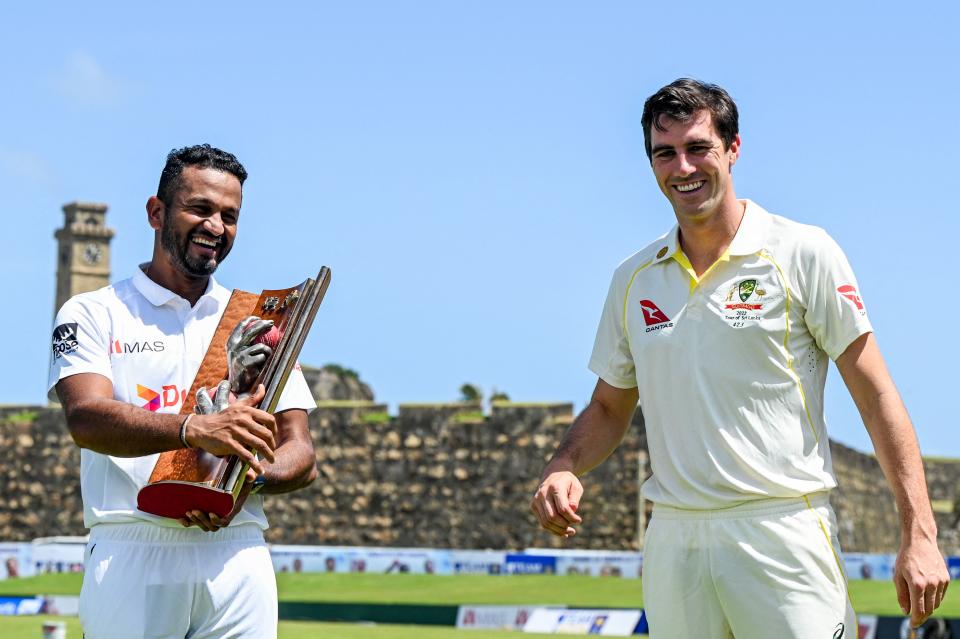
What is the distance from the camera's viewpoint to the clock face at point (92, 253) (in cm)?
4141

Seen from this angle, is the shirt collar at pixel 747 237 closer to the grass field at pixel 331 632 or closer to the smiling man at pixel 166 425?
the smiling man at pixel 166 425

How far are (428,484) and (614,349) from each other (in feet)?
73.4

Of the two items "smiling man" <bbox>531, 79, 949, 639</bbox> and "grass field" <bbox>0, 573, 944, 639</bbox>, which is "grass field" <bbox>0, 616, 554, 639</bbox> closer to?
"grass field" <bbox>0, 573, 944, 639</bbox>

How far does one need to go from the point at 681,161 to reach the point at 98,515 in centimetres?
182

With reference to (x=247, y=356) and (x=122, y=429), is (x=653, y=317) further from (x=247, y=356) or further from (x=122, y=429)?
(x=122, y=429)

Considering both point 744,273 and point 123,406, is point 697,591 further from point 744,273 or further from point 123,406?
point 123,406

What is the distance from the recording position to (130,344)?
4438mm

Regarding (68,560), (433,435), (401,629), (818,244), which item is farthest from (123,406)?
(433,435)

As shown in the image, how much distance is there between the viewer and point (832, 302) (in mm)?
4051

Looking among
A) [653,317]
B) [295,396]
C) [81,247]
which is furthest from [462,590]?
[81,247]

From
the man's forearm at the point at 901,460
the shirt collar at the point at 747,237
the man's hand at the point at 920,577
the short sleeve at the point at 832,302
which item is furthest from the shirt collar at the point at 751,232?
the man's hand at the point at 920,577

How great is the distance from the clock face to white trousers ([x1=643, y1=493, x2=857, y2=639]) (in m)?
38.8

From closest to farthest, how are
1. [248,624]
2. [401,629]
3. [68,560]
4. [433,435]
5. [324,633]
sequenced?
[248,624]
[324,633]
[401,629]
[68,560]
[433,435]

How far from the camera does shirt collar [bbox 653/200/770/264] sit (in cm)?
418
